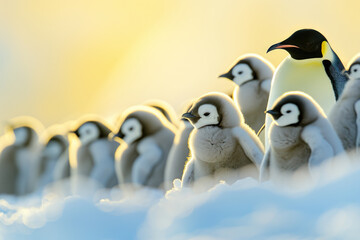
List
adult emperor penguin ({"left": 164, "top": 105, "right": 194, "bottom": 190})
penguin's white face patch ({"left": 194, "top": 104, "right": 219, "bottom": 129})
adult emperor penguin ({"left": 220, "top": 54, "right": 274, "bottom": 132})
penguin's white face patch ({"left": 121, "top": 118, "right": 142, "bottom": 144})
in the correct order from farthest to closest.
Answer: penguin's white face patch ({"left": 121, "top": 118, "right": 142, "bottom": 144}) → adult emperor penguin ({"left": 220, "top": 54, "right": 274, "bottom": 132}) → adult emperor penguin ({"left": 164, "top": 105, "right": 194, "bottom": 190}) → penguin's white face patch ({"left": 194, "top": 104, "right": 219, "bottom": 129})

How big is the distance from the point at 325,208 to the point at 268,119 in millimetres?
1630

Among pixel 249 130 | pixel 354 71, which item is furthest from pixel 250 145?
pixel 354 71

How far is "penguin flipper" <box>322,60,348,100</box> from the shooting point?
2.92 metres

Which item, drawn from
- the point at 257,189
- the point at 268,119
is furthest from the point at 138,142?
the point at 257,189

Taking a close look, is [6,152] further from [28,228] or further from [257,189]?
[257,189]

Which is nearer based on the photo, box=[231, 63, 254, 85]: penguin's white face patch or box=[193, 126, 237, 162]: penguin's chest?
box=[193, 126, 237, 162]: penguin's chest

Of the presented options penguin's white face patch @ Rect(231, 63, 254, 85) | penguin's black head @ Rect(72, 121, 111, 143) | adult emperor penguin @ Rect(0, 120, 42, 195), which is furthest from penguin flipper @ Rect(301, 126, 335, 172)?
adult emperor penguin @ Rect(0, 120, 42, 195)

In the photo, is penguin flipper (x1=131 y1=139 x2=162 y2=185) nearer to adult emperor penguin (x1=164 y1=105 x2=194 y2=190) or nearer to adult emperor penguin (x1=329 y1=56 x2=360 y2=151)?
adult emperor penguin (x1=164 y1=105 x2=194 y2=190)

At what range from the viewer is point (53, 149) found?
528 cm

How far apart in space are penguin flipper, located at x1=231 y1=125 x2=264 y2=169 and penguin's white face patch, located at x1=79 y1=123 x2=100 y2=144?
1.81m

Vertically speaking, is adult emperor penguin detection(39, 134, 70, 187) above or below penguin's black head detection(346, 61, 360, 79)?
above

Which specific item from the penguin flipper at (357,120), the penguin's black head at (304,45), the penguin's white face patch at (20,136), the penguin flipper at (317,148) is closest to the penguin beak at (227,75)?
the penguin's black head at (304,45)

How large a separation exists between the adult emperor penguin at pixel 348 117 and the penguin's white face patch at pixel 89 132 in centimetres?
197

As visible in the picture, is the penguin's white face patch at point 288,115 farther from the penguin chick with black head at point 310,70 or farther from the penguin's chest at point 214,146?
the penguin chick with black head at point 310,70
